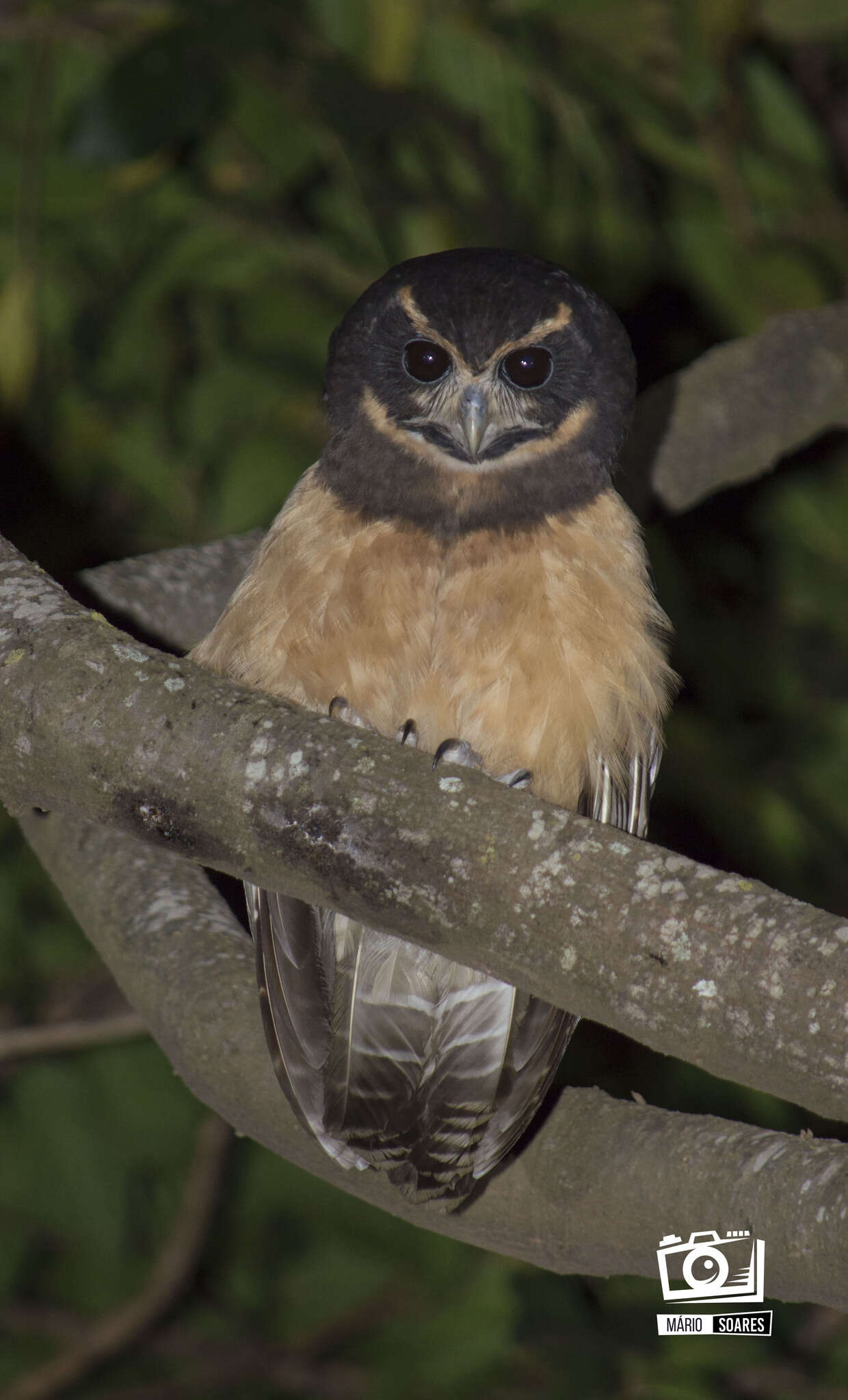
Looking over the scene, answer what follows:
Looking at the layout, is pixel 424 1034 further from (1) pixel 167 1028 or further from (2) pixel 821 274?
(2) pixel 821 274

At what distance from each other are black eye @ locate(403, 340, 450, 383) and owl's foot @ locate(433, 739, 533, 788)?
70 centimetres

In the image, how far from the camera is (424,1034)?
2.57m

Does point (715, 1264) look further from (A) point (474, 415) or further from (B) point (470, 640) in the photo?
(A) point (474, 415)

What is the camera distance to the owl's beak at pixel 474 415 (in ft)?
7.91

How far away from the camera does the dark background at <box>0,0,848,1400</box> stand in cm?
334

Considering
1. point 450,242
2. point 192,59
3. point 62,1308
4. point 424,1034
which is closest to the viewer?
point 424,1034

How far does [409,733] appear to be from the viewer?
2.31m

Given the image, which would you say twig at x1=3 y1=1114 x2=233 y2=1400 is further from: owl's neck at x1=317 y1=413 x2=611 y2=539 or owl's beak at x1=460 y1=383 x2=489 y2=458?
owl's beak at x1=460 y1=383 x2=489 y2=458

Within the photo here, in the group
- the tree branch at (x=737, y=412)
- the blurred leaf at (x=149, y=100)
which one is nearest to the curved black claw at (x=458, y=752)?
the tree branch at (x=737, y=412)

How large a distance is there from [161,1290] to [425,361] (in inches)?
116

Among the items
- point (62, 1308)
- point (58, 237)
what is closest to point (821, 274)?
point (58, 237)

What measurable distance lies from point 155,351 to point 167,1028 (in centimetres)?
214

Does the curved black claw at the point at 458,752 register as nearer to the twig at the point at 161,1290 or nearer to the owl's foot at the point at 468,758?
the owl's foot at the point at 468,758

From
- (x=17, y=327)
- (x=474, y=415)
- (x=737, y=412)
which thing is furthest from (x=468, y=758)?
(x=17, y=327)
